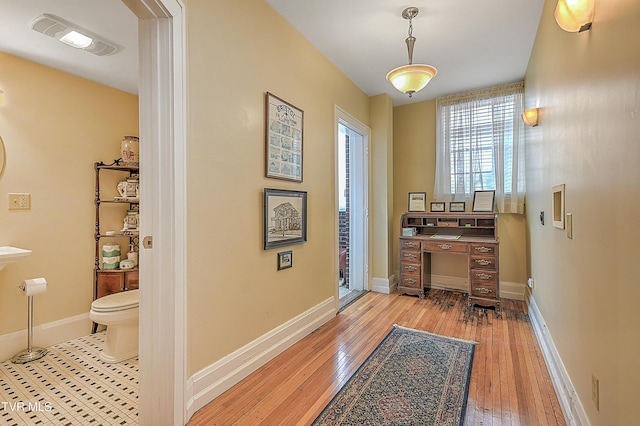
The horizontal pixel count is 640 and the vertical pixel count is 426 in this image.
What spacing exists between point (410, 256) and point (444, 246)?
439mm

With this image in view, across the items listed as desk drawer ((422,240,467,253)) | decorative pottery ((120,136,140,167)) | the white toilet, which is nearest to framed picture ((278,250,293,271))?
the white toilet

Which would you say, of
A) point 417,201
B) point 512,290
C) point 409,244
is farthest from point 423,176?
point 512,290

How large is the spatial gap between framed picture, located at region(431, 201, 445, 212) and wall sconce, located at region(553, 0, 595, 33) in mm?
2872

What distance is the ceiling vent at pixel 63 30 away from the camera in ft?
6.64

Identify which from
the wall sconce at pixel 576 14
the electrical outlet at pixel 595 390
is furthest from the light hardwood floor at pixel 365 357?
the wall sconce at pixel 576 14

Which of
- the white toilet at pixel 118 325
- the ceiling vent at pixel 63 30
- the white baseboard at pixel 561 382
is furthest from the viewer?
the white toilet at pixel 118 325

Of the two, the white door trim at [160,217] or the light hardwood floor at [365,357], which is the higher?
the white door trim at [160,217]

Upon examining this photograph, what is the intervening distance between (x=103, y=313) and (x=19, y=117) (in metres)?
1.82

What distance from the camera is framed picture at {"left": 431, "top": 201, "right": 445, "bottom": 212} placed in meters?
4.06

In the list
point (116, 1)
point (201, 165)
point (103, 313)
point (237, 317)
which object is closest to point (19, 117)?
point (116, 1)

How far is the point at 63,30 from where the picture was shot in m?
2.14

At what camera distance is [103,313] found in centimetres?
229

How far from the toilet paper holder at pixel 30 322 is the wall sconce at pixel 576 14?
3.77m

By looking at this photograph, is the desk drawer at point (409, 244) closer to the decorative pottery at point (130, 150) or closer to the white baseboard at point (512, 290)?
the white baseboard at point (512, 290)
